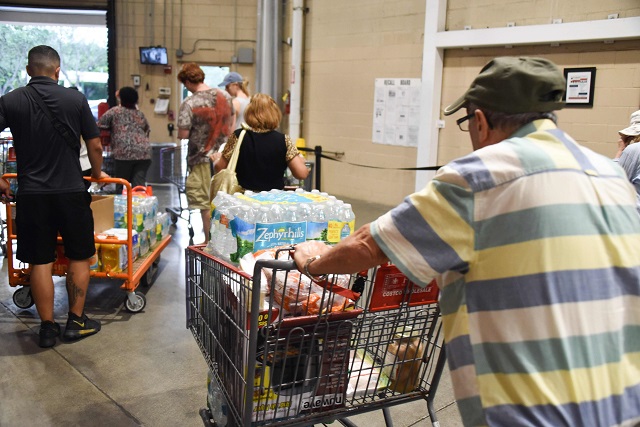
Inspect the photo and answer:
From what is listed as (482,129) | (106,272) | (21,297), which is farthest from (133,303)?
(482,129)

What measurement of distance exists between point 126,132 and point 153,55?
17.4 feet

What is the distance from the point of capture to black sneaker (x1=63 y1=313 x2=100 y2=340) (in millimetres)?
4266

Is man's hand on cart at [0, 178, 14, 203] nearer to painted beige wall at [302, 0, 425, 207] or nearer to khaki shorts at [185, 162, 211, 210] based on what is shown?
khaki shorts at [185, 162, 211, 210]

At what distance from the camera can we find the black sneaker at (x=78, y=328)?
4.27m

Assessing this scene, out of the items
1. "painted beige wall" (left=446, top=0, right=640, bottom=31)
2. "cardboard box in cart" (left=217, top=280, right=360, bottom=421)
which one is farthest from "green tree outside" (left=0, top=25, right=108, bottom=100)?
"cardboard box in cart" (left=217, top=280, right=360, bottom=421)

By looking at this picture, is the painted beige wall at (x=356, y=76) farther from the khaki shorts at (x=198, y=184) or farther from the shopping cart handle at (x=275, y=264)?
the shopping cart handle at (x=275, y=264)

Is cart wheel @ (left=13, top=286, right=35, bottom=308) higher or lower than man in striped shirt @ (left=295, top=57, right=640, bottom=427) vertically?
lower

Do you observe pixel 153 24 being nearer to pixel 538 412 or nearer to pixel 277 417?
pixel 277 417

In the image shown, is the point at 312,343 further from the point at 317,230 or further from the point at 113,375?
the point at 113,375

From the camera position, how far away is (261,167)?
4270mm

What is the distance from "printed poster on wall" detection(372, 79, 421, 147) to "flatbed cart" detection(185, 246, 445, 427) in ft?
22.6

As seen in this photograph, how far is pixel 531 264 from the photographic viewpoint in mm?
1383

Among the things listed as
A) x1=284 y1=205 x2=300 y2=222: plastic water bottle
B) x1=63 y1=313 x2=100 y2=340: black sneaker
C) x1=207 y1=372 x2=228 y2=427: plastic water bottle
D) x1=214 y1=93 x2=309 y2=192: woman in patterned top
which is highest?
x1=214 y1=93 x2=309 y2=192: woman in patterned top

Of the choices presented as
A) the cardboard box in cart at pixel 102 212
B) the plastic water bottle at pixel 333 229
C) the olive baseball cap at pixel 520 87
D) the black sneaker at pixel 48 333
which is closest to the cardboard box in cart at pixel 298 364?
the plastic water bottle at pixel 333 229
